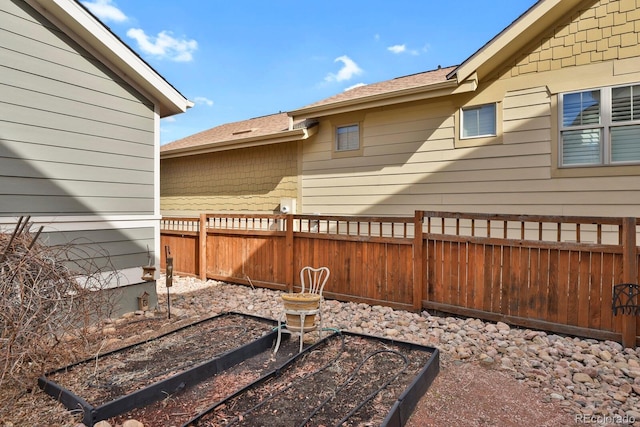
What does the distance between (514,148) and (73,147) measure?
6.54m

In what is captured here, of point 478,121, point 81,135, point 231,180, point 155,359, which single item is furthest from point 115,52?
point 478,121

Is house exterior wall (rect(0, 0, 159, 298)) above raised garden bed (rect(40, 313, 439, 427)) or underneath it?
above

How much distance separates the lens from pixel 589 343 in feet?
13.0

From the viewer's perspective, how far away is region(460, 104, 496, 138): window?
614 centimetres

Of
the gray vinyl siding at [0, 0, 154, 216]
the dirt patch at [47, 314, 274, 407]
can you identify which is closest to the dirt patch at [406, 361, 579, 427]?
the dirt patch at [47, 314, 274, 407]

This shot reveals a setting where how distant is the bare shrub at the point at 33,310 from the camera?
9.09ft

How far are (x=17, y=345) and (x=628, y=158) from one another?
725cm

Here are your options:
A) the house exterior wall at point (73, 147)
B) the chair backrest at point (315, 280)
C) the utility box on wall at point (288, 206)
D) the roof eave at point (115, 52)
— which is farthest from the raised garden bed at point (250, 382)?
A: the utility box on wall at point (288, 206)

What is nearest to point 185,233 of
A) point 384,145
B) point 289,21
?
point 384,145

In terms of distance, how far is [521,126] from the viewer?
5.85 metres

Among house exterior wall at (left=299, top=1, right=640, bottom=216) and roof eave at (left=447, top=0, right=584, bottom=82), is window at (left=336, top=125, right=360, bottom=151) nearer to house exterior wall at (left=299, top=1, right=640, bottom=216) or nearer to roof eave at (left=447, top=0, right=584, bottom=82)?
house exterior wall at (left=299, top=1, right=640, bottom=216)

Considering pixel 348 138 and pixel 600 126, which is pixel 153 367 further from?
pixel 600 126

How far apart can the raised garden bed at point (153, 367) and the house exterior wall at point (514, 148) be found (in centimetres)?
370

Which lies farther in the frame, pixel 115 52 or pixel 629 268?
pixel 115 52
